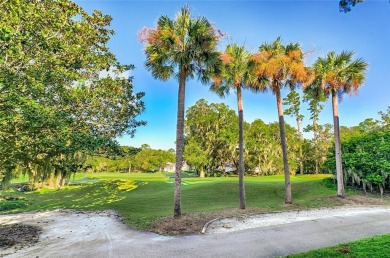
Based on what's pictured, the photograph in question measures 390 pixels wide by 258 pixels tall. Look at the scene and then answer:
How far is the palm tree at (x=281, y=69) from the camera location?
633 inches

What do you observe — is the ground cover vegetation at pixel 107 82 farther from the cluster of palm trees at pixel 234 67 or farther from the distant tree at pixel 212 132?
the distant tree at pixel 212 132

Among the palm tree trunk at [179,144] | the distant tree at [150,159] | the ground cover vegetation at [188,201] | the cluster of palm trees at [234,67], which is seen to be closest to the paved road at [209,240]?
the ground cover vegetation at [188,201]

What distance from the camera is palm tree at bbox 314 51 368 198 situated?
59.1 feet

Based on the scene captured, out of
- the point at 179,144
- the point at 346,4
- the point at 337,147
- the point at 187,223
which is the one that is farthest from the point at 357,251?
the point at 337,147

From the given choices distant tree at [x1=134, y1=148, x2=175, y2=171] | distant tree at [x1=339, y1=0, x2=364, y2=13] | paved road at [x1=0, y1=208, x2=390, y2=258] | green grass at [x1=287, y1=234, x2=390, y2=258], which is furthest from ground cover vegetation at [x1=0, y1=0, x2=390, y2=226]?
distant tree at [x1=134, y1=148, x2=175, y2=171]

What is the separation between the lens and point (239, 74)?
49.9 feet

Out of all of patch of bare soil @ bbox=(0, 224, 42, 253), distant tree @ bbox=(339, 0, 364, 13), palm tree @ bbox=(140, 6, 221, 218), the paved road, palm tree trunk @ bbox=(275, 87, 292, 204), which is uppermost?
palm tree @ bbox=(140, 6, 221, 218)

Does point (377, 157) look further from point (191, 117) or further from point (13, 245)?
point (191, 117)

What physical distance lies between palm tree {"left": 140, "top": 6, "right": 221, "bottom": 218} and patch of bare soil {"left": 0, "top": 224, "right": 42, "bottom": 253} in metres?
5.93

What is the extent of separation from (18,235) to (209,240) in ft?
26.3

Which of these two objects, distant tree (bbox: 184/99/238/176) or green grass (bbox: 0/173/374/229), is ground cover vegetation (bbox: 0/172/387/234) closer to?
green grass (bbox: 0/173/374/229)

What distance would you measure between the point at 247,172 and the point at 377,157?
3360 centimetres

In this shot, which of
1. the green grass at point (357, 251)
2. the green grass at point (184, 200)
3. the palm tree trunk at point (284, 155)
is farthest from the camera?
the palm tree trunk at point (284, 155)

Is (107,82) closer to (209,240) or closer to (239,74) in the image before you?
(239,74)
